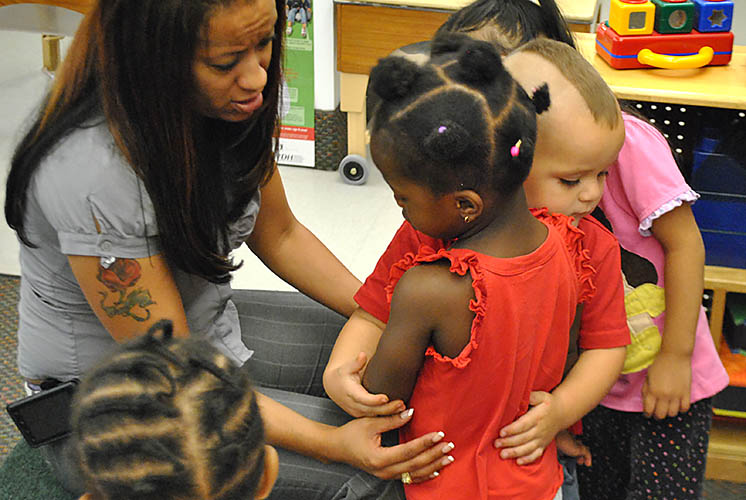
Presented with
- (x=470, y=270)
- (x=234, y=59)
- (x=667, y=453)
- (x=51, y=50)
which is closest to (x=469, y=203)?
(x=470, y=270)

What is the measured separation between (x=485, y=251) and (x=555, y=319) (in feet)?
0.44

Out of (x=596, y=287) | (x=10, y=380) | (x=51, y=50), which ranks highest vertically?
(x=596, y=287)

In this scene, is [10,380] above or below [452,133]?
below

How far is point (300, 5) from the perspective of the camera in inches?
110

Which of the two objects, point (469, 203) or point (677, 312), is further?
point (677, 312)

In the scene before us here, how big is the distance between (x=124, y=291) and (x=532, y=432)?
56 cm

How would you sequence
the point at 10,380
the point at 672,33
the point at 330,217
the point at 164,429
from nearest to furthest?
the point at 164,429, the point at 672,33, the point at 10,380, the point at 330,217

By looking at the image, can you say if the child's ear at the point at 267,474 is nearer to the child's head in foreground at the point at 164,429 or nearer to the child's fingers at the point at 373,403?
the child's head in foreground at the point at 164,429

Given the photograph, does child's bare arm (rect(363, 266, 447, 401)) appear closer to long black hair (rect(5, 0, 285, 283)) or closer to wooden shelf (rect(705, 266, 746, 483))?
long black hair (rect(5, 0, 285, 283))

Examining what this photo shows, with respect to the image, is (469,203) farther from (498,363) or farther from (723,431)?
(723,431)

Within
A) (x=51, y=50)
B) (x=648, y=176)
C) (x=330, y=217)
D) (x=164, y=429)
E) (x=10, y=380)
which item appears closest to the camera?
(x=164, y=429)

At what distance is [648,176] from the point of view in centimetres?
120

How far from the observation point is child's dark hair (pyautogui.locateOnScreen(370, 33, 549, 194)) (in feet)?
2.83

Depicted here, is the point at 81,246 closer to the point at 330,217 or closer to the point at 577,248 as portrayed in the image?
the point at 577,248
